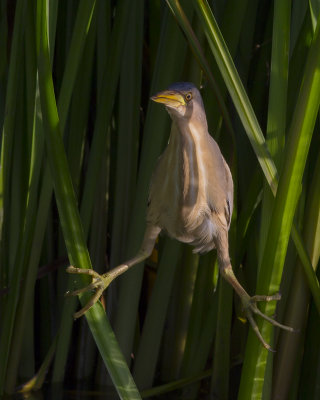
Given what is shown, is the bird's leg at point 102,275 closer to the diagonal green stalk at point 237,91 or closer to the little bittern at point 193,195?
the little bittern at point 193,195

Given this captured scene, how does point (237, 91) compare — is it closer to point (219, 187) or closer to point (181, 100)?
point (181, 100)

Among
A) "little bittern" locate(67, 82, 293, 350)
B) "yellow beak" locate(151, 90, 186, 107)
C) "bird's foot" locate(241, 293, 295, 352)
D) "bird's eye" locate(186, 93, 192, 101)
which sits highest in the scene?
"bird's eye" locate(186, 93, 192, 101)

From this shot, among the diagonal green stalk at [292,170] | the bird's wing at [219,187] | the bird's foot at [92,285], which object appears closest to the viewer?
the diagonal green stalk at [292,170]

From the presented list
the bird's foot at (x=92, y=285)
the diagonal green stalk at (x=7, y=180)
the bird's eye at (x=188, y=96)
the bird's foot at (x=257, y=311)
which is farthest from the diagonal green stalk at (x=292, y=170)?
the diagonal green stalk at (x=7, y=180)

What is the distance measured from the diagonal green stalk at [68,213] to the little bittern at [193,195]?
6 centimetres

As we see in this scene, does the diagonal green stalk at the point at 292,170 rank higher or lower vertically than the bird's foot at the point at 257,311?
higher

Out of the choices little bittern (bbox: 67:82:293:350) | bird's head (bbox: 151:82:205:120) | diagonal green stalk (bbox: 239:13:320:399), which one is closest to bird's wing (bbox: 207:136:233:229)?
little bittern (bbox: 67:82:293:350)

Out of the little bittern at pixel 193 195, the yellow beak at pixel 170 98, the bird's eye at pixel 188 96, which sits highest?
the bird's eye at pixel 188 96

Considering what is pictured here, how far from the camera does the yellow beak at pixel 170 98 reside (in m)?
1.11

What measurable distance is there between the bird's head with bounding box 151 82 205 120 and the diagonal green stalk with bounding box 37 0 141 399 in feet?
0.57

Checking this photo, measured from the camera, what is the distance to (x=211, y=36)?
1138 millimetres

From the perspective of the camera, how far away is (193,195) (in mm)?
1352

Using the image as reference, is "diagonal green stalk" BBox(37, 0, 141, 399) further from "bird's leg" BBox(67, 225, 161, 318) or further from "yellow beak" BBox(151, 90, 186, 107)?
"yellow beak" BBox(151, 90, 186, 107)

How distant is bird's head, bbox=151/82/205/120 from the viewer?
3.69 feet
